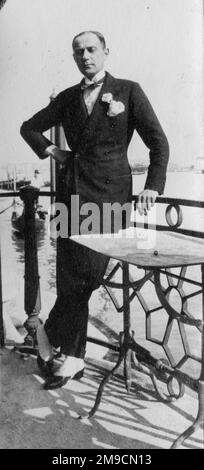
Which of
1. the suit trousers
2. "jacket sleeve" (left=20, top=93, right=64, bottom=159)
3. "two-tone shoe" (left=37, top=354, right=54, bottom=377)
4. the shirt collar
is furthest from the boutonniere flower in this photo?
"two-tone shoe" (left=37, top=354, right=54, bottom=377)

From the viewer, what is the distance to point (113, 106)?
8.23 feet

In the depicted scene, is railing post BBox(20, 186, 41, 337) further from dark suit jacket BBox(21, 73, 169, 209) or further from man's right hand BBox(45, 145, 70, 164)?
dark suit jacket BBox(21, 73, 169, 209)

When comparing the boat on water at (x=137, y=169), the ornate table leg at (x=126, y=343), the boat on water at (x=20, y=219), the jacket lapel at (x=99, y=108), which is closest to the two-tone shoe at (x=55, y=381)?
the ornate table leg at (x=126, y=343)

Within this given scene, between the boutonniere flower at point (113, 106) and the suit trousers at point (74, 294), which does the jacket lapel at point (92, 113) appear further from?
the suit trousers at point (74, 294)

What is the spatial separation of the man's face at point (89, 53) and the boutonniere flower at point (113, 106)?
0.48 feet

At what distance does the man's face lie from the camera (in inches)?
97.2

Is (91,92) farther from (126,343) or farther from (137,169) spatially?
(126,343)

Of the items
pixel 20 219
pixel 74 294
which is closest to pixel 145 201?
pixel 74 294

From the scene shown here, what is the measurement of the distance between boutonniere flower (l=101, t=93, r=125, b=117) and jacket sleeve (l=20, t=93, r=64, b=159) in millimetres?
308

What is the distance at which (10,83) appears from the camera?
3.02 meters

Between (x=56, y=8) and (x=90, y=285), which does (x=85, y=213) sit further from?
(x=56, y=8)

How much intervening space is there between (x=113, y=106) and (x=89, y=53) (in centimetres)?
28
